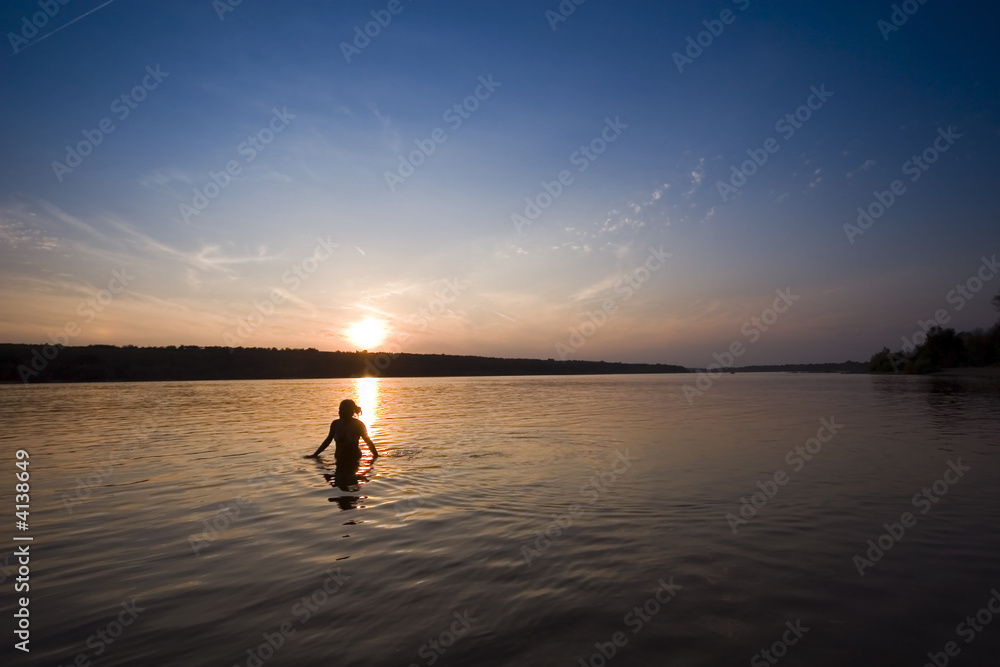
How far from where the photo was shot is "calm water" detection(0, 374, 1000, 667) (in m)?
5.54

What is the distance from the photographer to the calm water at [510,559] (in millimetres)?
5543

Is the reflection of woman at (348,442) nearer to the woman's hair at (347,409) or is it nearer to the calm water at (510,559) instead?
the woman's hair at (347,409)

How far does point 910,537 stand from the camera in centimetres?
891

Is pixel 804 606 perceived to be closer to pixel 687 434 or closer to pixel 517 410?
pixel 687 434

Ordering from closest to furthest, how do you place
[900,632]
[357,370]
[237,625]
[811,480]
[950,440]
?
[900,632] < [237,625] < [811,480] < [950,440] < [357,370]

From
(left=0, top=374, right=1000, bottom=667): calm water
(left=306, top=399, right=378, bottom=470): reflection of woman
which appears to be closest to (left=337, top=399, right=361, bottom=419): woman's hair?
(left=306, top=399, right=378, bottom=470): reflection of woman

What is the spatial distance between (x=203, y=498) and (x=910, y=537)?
14.4 metres

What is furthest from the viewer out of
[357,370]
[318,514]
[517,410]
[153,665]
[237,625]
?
[357,370]

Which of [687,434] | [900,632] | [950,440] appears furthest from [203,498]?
[950,440]

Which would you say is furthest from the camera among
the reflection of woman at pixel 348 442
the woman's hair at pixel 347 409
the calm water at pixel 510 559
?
the woman's hair at pixel 347 409

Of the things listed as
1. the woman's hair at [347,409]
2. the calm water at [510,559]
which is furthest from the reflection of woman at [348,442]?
the calm water at [510,559]

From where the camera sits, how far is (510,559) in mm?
8055

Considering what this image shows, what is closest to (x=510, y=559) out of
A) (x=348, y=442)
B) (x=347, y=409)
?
(x=348, y=442)

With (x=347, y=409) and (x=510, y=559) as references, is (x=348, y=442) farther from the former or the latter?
(x=510, y=559)
